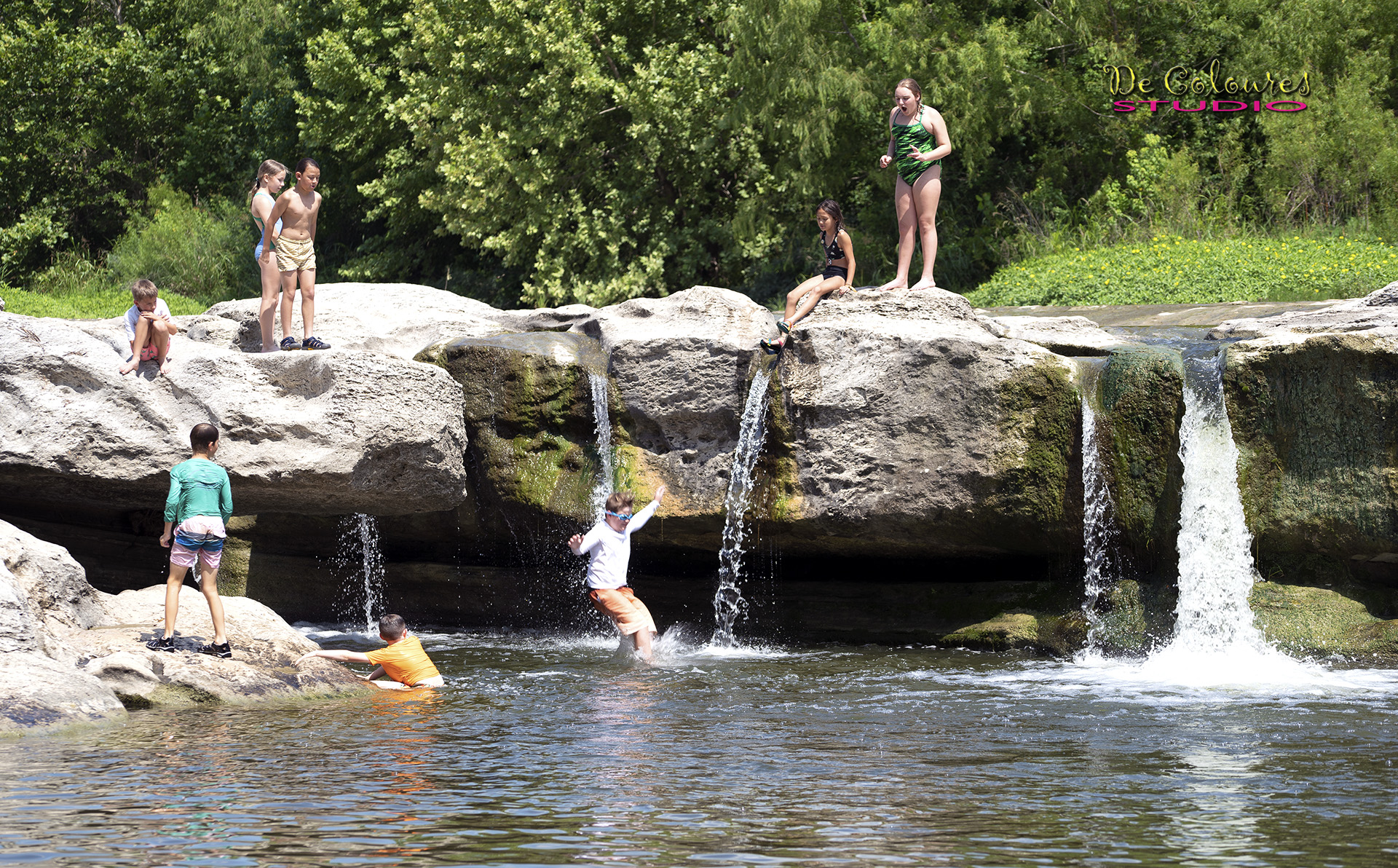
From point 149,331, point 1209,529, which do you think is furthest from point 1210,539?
point 149,331

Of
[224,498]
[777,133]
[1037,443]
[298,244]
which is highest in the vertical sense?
[777,133]

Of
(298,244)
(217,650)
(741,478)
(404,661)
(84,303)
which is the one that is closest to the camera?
(217,650)

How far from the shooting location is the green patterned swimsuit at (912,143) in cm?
1170

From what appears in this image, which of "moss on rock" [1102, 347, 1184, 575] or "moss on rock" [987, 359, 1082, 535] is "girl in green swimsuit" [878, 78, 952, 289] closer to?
"moss on rock" [987, 359, 1082, 535]

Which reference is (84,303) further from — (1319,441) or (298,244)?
(1319,441)

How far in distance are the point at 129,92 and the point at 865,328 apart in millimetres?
29585

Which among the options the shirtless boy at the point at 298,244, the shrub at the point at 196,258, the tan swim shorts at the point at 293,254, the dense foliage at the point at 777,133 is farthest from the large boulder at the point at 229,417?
the shrub at the point at 196,258

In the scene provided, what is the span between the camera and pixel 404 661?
29.4ft

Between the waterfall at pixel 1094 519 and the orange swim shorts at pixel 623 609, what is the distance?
137 inches

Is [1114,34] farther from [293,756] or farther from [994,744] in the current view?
[293,756]

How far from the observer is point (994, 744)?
7043 millimetres

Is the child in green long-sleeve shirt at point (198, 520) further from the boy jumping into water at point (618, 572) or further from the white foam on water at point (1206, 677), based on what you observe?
the white foam on water at point (1206, 677)

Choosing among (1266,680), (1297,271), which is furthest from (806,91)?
(1266,680)

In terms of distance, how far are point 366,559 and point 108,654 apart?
16.3ft
